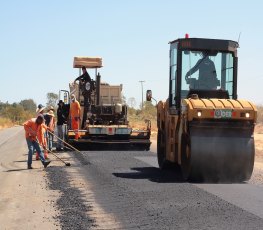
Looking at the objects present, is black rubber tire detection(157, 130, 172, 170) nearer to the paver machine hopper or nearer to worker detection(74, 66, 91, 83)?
the paver machine hopper

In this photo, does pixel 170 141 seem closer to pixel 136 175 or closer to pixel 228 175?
pixel 136 175

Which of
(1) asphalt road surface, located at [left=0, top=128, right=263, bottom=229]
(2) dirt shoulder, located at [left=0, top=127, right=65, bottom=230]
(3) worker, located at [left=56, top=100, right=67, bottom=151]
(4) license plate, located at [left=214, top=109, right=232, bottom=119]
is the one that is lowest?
(2) dirt shoulder, located at [left=0, top=127, right=65, bottom=230]

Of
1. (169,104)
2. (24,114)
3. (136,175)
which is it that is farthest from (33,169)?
(24,114)

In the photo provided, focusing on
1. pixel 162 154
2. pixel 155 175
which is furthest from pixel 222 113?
pixel 162 154

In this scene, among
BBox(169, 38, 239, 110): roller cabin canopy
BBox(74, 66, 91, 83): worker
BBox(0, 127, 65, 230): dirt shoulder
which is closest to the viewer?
BBox(0, 127, 65, 230): dirt shoulder

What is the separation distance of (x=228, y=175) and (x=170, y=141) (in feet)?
6.58

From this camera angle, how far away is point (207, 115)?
1105 cm

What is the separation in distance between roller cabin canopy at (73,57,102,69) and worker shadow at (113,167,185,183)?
865 cm

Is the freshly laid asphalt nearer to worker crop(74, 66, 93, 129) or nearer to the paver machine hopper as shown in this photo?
the paver machine hopper

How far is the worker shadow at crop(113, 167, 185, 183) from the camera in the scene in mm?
11812

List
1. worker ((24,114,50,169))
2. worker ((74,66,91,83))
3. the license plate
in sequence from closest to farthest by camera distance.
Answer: the license plate, worker ((24,114,50,169)), worker ((74,66,91,83))

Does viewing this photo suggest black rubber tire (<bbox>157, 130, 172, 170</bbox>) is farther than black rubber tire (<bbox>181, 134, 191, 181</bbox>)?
Yes

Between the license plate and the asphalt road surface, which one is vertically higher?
the license plate

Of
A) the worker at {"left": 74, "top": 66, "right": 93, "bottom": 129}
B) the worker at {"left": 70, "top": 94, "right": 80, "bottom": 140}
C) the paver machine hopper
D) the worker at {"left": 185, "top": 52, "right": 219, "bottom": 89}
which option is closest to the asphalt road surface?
the worker at {"left": 185, "top": 52, "right": 219, "bottom": 89}
